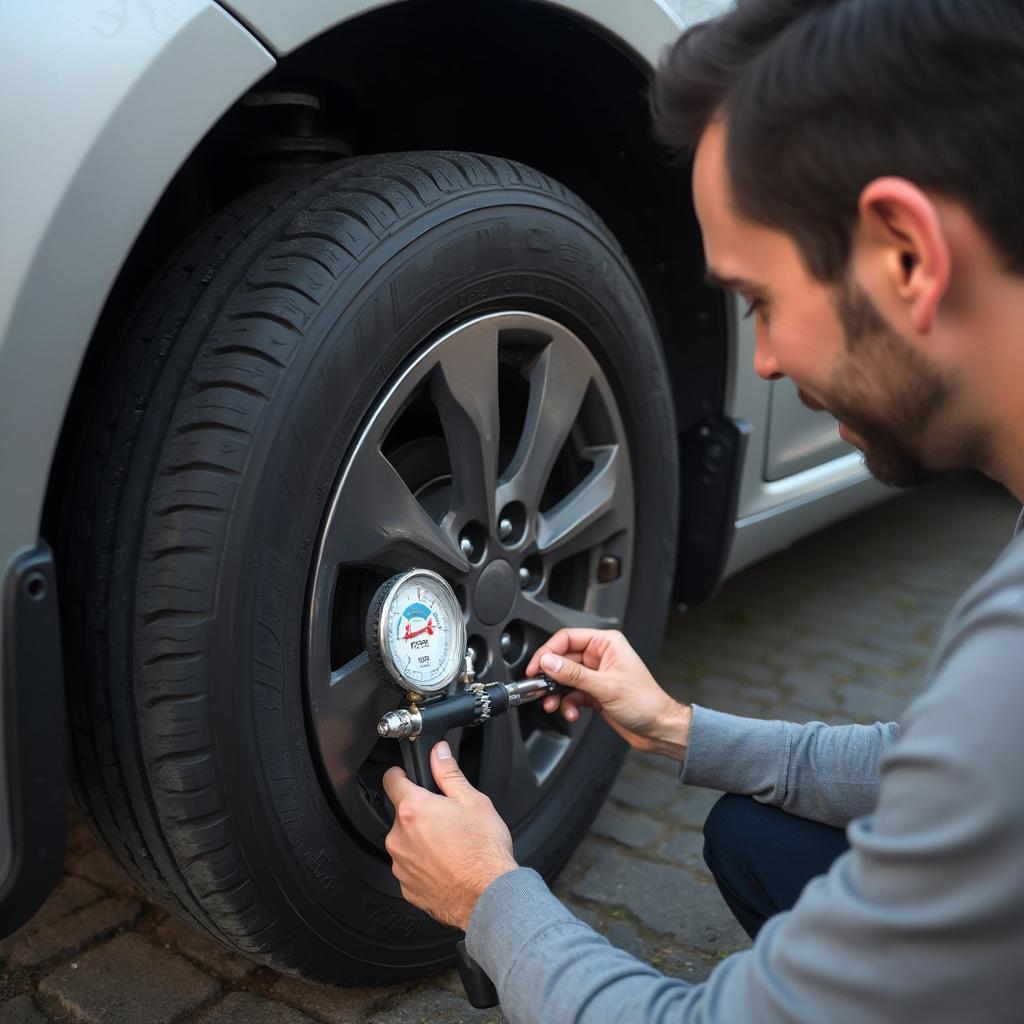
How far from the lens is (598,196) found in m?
2.16

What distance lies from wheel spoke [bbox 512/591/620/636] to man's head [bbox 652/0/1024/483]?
26.2 inches

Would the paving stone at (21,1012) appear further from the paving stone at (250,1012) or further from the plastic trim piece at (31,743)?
the plastic trim piece at (31,743)

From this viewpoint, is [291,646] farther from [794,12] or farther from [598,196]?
[598,196]

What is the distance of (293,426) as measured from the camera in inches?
49.1

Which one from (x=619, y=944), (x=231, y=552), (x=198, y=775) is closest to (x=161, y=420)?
(x=231, y=552)

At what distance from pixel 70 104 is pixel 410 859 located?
33.6 inches

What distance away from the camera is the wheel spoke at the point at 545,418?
1633mm

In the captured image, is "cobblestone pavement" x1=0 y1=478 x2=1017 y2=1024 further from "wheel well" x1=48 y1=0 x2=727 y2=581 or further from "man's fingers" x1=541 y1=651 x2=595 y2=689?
"wheel well" x1=48 y1=0 x2=727 y2=581

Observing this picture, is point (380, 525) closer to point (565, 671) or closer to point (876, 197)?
point (565, 671)

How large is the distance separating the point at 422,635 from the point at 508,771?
39 cm

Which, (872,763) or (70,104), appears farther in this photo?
(872,763)

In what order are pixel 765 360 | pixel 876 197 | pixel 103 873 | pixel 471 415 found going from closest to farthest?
1. pixel 876 197
2. pixel 765 360
3. pixel 471 415
4. pixel 103 873

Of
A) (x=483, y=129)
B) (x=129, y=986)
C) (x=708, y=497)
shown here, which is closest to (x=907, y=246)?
(x=483, y=129)

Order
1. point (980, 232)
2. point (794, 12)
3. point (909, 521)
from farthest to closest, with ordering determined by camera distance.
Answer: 1. point (909, 521)
2. point (794, 12)
3. point (980, 232)
